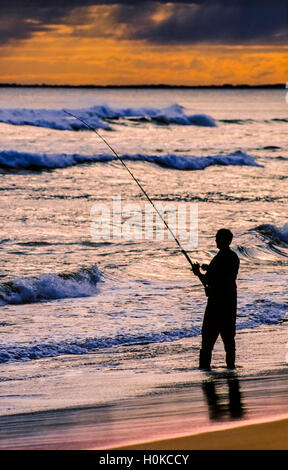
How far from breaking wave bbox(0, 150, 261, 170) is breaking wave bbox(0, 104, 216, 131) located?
592 inches

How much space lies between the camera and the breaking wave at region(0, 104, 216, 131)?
149ft

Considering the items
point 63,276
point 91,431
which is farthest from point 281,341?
point 63,276

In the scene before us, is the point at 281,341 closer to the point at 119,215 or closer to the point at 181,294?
the point at 181,294

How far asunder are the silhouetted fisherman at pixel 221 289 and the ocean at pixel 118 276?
379mm

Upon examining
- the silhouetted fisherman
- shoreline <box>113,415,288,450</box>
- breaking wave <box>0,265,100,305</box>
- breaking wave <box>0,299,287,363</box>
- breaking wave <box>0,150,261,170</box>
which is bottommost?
breaking wave <box>0,299,287,363</box>

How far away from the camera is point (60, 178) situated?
2422 cm

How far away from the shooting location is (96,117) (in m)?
54.1

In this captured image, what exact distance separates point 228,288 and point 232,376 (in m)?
0.69

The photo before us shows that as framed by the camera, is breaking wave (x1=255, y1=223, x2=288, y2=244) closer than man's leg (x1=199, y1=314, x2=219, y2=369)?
No

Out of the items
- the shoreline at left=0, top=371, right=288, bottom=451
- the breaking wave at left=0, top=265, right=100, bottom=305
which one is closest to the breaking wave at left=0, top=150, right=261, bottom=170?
the breaking wave at left=0, top=265, right=100, bottom=305

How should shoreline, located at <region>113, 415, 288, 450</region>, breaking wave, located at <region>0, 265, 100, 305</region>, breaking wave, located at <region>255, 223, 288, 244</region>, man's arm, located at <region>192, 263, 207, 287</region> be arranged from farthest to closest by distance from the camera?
breaking wave, located at <region>255, 223, 288, 244</region>
breaking wave, located at <region>0, 265, 100, 305</region>
man's arm, located at <region>192, 263, 207, 287</region>
shoreline, located at <region>113, 415, 288, 450</region>

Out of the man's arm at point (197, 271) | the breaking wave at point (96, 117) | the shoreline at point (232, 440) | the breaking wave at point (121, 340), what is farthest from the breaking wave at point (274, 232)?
the breaking wave at point (96, 117)

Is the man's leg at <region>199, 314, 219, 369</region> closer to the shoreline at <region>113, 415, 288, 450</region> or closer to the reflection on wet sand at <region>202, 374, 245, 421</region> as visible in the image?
the reflection on wet sand at <region>202, 374, 245, 421</region>

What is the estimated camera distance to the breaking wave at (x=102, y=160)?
26453mm
